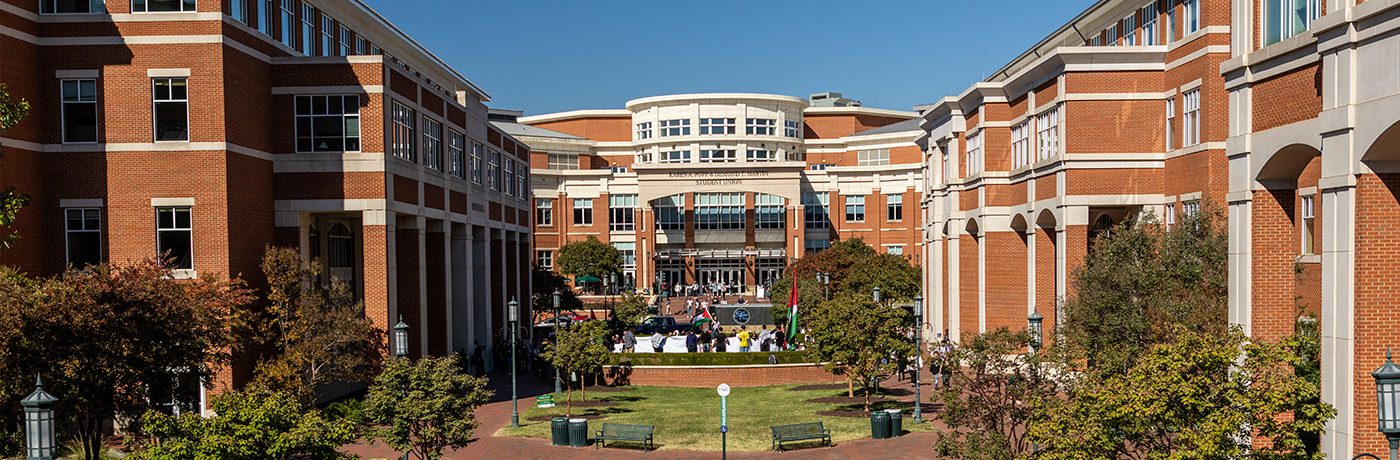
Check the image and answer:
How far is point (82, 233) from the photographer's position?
103 ft

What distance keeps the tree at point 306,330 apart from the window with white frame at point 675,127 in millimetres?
76946

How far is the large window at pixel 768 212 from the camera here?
101562 millimetres

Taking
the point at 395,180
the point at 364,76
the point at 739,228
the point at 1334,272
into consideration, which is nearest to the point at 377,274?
the point at 395,180

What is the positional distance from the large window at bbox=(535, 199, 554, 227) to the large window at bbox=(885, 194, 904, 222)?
31069 millimetres

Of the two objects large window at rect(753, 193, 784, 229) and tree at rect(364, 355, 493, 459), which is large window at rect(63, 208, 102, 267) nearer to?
tree at rect(364, 355, 493, 459)

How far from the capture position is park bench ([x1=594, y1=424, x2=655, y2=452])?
2861 centimetres

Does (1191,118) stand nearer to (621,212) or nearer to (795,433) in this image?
(795,433)

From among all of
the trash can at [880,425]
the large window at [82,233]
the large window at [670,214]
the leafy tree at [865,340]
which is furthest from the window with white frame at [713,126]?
the trash can at [880,425]

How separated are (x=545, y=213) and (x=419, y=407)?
267ft

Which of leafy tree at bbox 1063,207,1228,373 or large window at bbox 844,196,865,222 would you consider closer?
leafy tree at bbox 1063,207,1228,373

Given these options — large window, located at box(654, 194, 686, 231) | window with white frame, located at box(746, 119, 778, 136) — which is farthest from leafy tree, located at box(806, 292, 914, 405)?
window with white frame, located at box(746, 119, 778, 136)

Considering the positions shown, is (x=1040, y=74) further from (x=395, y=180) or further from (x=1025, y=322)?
(x=395, y=180)

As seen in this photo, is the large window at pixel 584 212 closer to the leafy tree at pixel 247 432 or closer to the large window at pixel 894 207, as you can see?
the large window at pixel 894 207

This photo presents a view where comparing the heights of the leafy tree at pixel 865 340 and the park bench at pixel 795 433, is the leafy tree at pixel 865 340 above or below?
above
